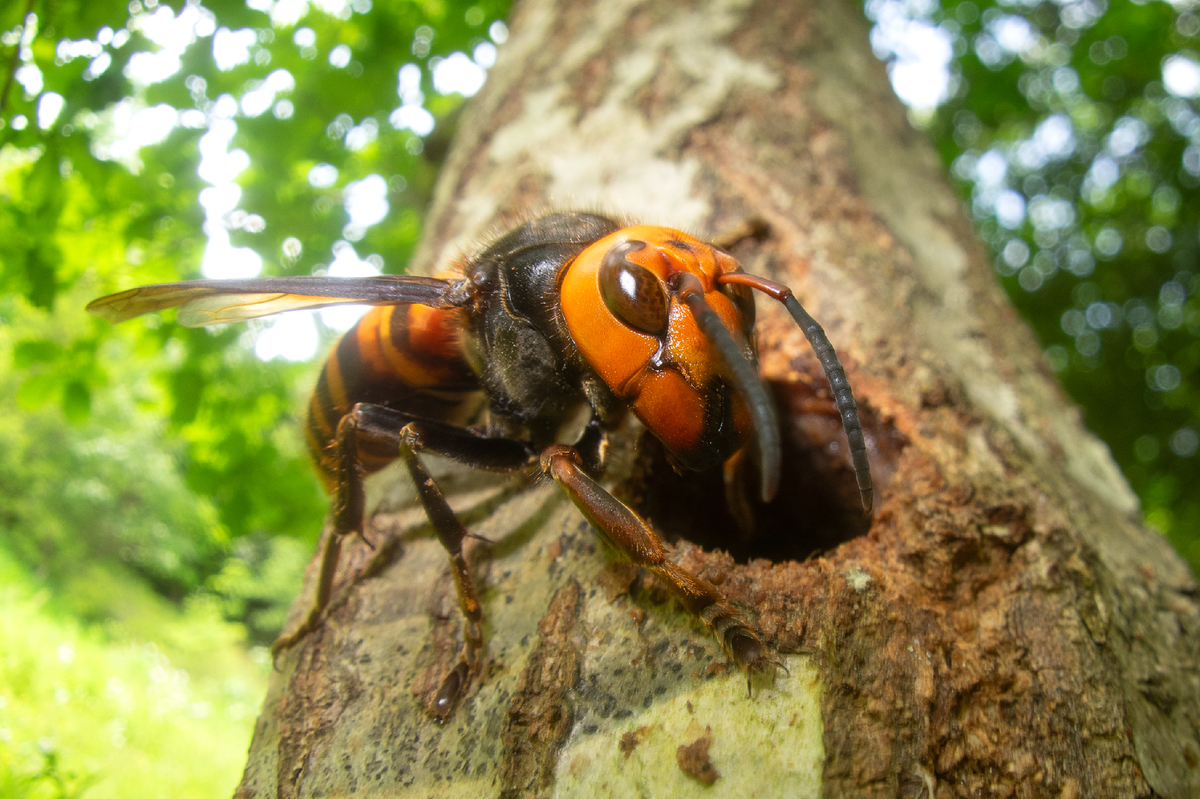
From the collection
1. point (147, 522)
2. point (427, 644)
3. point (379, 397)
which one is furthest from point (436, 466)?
point (147, 522)

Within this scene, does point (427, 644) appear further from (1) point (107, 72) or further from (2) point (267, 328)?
(2) point (267, 328)

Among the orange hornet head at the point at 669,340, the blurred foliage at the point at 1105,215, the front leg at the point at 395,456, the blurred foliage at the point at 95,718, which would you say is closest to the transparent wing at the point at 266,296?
the front leg at the point at 395,456

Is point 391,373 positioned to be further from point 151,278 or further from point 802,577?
point 151,278

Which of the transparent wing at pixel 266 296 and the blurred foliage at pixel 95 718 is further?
the blurred foliage at pixel 95 718

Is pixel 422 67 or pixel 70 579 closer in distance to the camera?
pixel 422 67

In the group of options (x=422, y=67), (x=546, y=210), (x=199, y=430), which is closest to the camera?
(x=546, y=210)

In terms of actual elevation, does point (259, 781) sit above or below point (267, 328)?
below

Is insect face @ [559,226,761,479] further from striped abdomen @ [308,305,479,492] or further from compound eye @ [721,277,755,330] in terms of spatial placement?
striped abdomen @ [308,305,479,492]

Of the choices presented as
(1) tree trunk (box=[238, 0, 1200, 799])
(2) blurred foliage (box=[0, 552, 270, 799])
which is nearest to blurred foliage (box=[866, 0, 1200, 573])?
(1) tree trunk (box=[238, 0, 1200, 799])

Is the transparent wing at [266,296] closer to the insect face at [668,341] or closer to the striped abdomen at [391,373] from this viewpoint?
the striped abdomen at [391,373]
